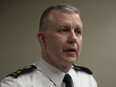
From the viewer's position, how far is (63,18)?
104 cm

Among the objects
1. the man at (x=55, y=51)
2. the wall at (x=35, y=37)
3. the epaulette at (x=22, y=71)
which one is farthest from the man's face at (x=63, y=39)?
the wall at (x=35, y=37)

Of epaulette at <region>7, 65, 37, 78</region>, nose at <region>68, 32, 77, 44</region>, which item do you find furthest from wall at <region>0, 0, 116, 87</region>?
nose at <region>68, 32, 77, 44</region>

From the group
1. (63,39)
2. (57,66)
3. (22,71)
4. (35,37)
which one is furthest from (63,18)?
(35,37)

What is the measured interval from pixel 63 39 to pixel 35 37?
116 cm

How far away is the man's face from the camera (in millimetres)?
1009

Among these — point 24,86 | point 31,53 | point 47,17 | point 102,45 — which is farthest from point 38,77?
point 102,45

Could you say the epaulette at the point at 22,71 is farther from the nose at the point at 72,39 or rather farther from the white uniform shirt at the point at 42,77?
the nose at the point at 72,39

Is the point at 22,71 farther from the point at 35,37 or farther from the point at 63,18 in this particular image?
the point at 35,37

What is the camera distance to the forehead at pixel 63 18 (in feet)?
3.40

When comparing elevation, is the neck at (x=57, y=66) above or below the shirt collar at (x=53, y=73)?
above

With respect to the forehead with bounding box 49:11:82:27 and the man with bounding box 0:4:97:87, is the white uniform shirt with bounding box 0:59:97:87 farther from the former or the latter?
the forehead with bounding box 49:11:82:27

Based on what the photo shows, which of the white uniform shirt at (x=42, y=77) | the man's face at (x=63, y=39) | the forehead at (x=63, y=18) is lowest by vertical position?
the white uniform shirt at (x=42, y=77)

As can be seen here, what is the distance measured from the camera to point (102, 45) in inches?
84.8

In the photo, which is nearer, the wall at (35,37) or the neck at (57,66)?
the neck at (57,66)
